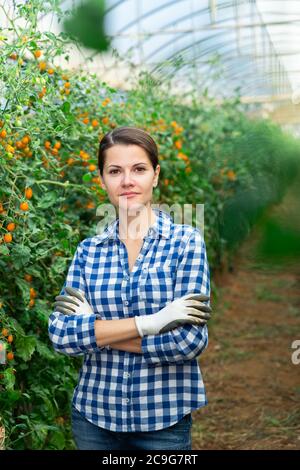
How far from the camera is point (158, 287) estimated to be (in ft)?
4.62

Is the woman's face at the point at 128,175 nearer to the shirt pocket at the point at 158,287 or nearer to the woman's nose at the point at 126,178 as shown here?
the woman's nose at the point at 126,178

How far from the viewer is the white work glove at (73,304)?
1.42 meters

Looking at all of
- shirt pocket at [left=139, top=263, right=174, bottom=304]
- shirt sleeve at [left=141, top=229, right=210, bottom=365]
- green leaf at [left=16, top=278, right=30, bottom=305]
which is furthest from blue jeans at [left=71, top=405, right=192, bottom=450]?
green leaf at [left=16, top=278, right=30, bottom=305]

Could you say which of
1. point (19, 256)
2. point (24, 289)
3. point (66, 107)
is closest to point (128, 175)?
point (19, 256)

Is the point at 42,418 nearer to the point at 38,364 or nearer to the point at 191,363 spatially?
the point at 38,364

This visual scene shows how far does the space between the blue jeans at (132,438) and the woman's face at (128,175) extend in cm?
52

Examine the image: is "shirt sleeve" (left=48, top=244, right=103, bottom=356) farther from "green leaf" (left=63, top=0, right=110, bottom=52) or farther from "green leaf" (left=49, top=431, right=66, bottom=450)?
"green leaf" (left=63, top=0, right=110, bottom=52)

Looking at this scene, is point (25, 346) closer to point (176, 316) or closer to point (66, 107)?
point (176, 316)

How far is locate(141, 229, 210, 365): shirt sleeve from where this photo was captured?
1.34 m

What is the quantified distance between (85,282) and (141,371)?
0.25 m

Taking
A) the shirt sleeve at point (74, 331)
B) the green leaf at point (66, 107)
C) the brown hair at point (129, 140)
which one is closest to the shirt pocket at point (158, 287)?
the shirt sleeve at point (74, 331)

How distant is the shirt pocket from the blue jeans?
29 cm

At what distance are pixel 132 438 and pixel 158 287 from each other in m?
0.35
